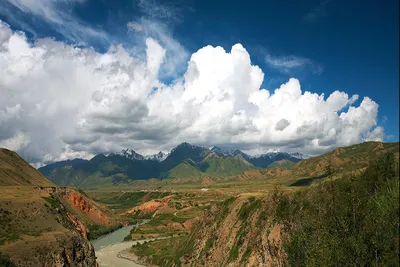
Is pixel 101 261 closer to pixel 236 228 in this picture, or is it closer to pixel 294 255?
pixel 236 228

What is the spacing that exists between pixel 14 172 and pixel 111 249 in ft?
252

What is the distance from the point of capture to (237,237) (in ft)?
221

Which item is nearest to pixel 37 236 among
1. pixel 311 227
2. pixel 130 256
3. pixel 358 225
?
pixel 130 256

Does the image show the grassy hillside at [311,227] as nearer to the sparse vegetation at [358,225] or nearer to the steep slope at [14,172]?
the sparse vegetation at [358,225]

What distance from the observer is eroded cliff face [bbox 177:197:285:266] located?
177 feet

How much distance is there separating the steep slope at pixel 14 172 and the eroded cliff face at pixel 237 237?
107 m

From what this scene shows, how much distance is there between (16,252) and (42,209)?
3234 centimetres

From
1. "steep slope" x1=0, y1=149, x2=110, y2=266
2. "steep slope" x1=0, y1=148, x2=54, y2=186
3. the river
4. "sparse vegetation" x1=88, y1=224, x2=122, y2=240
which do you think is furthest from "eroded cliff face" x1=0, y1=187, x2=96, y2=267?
"sparse vegetation" x1=88, y1=224, x2=122, y2=240

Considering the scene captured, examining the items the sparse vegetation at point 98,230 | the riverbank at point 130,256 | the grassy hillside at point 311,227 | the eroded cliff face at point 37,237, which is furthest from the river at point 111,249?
the eroded cliff face at point 37,237

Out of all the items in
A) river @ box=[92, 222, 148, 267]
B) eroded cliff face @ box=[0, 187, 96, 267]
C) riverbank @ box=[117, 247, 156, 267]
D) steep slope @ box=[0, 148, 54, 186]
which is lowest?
river @ box=[92, 222, 148, 267]

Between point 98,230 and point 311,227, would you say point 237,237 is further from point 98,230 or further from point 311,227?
point 98,230

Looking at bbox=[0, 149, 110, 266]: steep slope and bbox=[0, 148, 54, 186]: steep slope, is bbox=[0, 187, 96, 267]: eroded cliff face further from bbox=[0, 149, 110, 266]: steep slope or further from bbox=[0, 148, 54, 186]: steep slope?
bbox=[0, 148, 54, 186]: steep slope

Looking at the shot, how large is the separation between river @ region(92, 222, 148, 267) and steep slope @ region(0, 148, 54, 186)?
53222 mm

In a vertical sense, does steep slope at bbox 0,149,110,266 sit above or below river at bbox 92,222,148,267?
above
